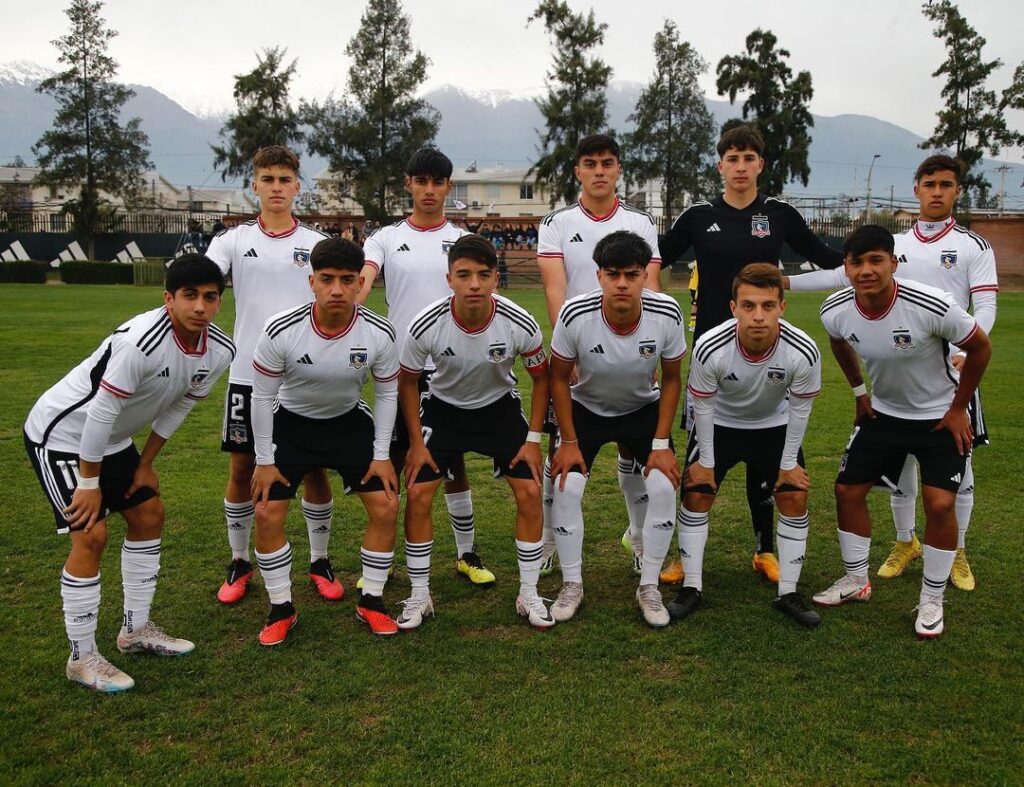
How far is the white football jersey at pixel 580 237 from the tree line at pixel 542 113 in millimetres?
39732

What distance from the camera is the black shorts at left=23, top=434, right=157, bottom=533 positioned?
4.03 meters

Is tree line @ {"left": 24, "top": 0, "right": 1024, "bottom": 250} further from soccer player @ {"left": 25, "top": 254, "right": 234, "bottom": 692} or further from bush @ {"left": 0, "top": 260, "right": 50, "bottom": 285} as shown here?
soccer player @ {"left": 25, "top": 254, "right": 234, "bottom": 692}

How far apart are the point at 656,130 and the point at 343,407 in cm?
4400

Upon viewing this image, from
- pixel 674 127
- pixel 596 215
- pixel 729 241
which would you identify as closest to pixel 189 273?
pixel 596 215

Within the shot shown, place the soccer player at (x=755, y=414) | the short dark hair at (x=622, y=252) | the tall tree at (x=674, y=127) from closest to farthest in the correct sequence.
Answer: the short dark hair at (x=622, y=252), the soccer player at (x=755, y=414), the tall tree at (x=674, y=127)

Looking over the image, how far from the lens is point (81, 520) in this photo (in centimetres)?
393

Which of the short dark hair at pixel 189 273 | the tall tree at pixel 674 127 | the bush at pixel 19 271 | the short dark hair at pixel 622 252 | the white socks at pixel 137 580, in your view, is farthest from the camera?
the tall tree at pixel 674 127

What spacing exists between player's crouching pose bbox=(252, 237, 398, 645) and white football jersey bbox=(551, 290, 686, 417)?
98cm

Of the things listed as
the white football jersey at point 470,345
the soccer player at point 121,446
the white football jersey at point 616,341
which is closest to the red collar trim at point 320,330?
the white football jersey at point 470,345

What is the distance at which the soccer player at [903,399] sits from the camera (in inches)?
181

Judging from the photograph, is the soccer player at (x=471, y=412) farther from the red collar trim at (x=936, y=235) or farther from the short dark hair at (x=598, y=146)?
the red collar trim at (x=936, y=235)

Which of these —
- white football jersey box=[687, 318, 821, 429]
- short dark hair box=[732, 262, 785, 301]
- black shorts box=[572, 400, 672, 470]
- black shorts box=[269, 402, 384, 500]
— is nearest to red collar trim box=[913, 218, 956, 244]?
white football jersey box=[687, 318, 821, 429]

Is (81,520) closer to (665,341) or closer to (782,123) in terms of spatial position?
(665,341)

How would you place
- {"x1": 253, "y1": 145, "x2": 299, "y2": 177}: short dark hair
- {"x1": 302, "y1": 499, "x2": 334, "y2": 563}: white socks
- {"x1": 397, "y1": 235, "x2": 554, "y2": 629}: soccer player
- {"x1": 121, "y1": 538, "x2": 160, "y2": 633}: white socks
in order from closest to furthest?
{"x1": 121, "y1": 538, "x2": 160, "y2": 633}: white socks
{"x1": 397, "y1": 235, "x2": 554, "y2": 629}: soccer player
{"x1": 253, "y1": 145, "x2": 299, "y2": 177}: short dark hair
{"x1": 302, "y1": 499, "x2": 334, "y2": 563}: white socks
